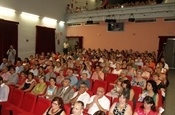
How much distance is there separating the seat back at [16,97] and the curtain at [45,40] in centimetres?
915

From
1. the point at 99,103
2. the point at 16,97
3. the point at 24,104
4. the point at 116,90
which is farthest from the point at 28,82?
the point at 99,103

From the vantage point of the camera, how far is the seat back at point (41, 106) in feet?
14.3

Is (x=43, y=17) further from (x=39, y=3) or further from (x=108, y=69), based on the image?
(x=108, y=69)

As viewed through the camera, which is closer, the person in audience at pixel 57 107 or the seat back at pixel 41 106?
the person in audience at pixel 57 107

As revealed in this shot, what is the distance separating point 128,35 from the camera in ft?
49.0

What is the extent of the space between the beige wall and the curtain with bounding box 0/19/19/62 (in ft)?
19.5

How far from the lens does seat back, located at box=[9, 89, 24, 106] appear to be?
504cm

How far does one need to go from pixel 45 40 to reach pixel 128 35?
231 inches

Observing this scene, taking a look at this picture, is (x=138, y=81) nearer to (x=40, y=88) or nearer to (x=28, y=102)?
(x=40, y=88)

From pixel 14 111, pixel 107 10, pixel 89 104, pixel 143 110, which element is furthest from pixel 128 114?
pixel 107 10

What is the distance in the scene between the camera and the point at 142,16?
44.4 feet

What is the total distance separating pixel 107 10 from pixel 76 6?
344 cm

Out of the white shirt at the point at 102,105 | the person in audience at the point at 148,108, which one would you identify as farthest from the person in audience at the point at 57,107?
the person in audience at the point at 148,108

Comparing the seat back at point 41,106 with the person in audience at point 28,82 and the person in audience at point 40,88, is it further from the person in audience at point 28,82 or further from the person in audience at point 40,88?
the person in audience at point 28,82
